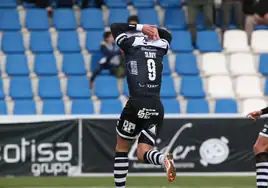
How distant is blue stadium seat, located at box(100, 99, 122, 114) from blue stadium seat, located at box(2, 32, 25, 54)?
2845 mm

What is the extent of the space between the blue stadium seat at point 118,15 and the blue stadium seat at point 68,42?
107 cm

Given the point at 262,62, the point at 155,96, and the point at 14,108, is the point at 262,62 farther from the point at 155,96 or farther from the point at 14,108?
the point at 155,96

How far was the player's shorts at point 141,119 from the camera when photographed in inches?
374

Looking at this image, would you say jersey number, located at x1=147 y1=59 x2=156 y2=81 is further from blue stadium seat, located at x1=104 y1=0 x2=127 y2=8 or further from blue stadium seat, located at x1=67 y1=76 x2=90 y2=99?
blue stadium seat, located at x1=104 y1=0 x2=127 y2=8

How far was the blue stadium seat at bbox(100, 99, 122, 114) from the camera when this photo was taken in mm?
16484

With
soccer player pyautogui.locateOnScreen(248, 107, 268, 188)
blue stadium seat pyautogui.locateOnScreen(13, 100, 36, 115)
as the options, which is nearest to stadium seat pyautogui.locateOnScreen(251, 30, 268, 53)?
blue stadium seat pyautogui.locateOnScreen(13, 100, 36, 115)

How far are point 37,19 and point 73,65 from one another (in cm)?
192

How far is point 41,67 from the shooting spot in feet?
57.7

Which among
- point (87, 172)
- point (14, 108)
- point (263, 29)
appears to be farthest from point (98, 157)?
point (263, 29)

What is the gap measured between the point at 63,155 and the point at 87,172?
57 centimetres

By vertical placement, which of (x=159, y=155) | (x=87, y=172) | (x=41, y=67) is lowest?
(x=87, y=172)

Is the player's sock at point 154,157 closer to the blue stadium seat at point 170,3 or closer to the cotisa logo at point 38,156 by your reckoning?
the cotisa logo at point 38,156

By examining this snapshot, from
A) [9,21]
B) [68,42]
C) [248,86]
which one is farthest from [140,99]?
[9,21]

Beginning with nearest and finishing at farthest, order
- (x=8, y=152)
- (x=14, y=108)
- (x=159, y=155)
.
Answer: (x=159, y=155), (x=8, y=152), (x=14, y=108)
